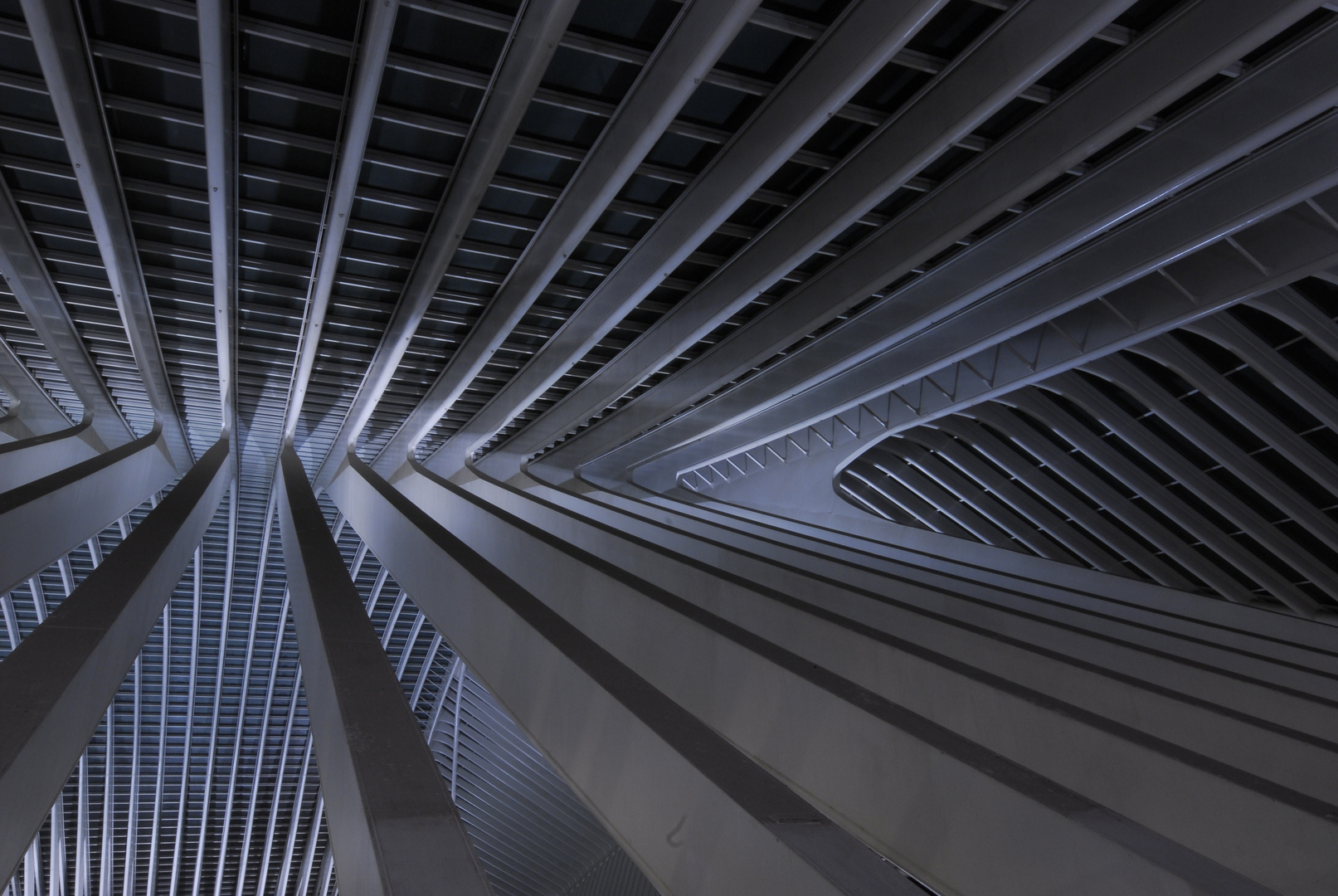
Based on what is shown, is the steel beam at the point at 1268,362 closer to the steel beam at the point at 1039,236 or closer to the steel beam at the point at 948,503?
the steel beam at the point at 1039,236

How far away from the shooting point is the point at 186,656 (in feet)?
89.6

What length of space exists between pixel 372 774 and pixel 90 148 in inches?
283

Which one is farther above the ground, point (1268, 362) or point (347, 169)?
point (1268, 362)

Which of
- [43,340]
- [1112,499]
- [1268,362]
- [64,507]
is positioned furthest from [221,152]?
[1112,499]

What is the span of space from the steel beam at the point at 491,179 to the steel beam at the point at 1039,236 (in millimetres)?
3266

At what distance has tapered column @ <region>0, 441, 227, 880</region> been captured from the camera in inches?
158

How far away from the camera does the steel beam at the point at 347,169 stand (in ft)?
21.6

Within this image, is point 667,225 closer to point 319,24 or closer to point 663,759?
point 319,24

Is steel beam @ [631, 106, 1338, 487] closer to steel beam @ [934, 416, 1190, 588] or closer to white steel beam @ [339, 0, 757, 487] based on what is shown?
steel beam @ [934, 416, 1190, 588]

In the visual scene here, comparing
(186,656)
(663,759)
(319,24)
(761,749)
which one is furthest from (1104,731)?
(186,656)

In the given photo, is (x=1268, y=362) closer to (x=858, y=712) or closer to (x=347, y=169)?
(x=858, y=712)

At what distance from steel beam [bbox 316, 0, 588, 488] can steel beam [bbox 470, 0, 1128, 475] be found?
2.10m

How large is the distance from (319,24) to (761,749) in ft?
21.7

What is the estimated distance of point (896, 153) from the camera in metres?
8.20
